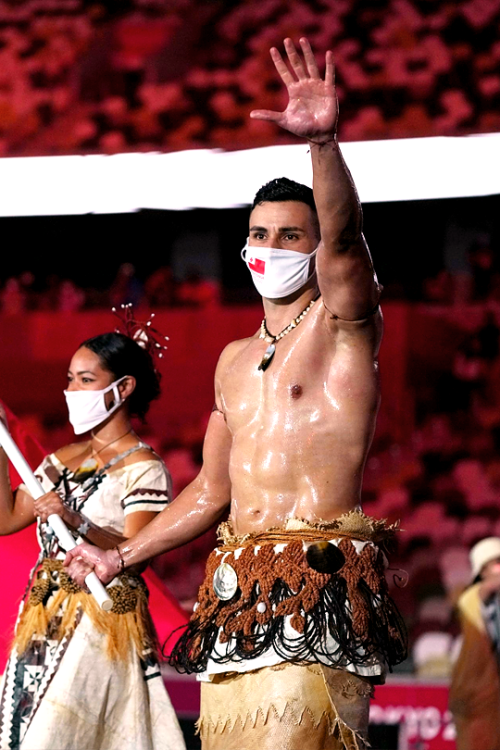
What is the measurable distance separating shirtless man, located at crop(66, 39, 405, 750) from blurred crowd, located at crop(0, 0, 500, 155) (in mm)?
6104

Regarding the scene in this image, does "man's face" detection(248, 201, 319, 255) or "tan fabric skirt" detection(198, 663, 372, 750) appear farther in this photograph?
"man's face" detection(248, 201, 319, 255)

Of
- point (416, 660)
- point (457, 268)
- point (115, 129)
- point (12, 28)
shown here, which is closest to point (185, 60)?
point (115, 129)

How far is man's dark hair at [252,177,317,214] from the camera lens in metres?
2.40

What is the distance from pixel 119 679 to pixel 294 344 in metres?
1.31

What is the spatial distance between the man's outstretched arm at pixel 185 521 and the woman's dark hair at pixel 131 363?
98 centimetres

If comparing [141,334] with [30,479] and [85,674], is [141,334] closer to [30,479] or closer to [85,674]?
[30,479]

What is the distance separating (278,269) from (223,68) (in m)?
6.85

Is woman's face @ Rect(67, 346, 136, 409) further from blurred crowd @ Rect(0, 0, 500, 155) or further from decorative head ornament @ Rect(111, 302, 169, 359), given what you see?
blurred crowd @ Rect(0, 0, 500, 155)

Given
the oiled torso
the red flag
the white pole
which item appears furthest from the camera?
the red flag

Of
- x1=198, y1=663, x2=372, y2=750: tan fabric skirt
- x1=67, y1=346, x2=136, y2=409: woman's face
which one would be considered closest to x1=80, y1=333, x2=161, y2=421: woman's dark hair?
x1=67, y1=346, x2=136, y2=409: woman's face

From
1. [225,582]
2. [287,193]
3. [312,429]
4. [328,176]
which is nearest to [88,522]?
[225,582]

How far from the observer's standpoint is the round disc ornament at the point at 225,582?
2.26m

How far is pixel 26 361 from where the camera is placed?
746 cm

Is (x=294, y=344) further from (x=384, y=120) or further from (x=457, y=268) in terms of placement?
(x=384, y=120)
